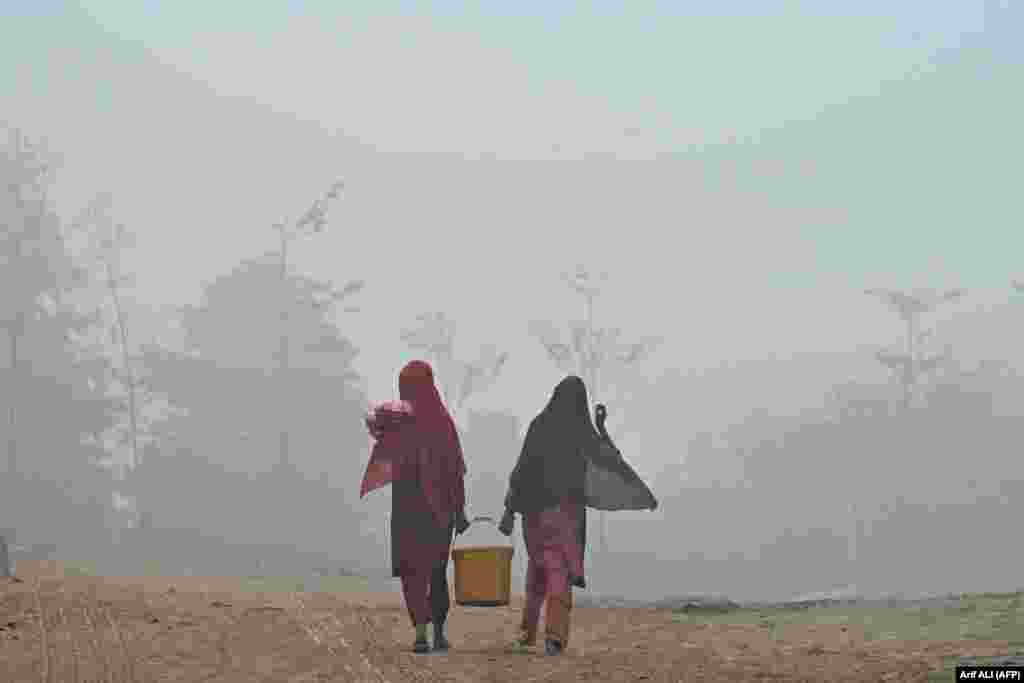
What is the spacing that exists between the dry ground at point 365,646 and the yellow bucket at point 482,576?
17.2 inches

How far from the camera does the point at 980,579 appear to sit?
2232 inches

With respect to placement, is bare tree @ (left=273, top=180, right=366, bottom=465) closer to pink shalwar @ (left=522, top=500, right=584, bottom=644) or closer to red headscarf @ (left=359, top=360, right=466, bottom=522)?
red headscarf @ (left=359, top=360, right=466, bottom=522)

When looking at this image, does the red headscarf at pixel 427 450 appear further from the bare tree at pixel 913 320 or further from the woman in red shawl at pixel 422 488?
the bare tree at pixel 913 320

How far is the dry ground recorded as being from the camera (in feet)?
35.5

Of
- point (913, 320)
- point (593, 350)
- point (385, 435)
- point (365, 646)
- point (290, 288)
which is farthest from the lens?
point (913, 320)

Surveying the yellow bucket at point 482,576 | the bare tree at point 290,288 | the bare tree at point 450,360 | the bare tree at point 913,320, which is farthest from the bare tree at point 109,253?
the yellow bucket at point 482,576

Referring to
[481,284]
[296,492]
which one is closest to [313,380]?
[296,492]

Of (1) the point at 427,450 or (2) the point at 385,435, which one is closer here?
(1) the point at 427,450

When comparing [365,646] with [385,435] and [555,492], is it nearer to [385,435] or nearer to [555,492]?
[385,435]

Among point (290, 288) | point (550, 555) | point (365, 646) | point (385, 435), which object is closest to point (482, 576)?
point (550, 555)

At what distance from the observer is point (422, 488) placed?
13000 mm

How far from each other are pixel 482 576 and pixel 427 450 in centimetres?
125

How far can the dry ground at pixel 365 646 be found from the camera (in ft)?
35.5

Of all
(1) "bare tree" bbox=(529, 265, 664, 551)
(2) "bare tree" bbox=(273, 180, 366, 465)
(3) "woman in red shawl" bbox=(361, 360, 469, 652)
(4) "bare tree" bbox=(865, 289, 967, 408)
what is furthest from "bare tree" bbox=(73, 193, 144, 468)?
(3) "woman in red shawl" bbox=(361, 360, 469, 652)
